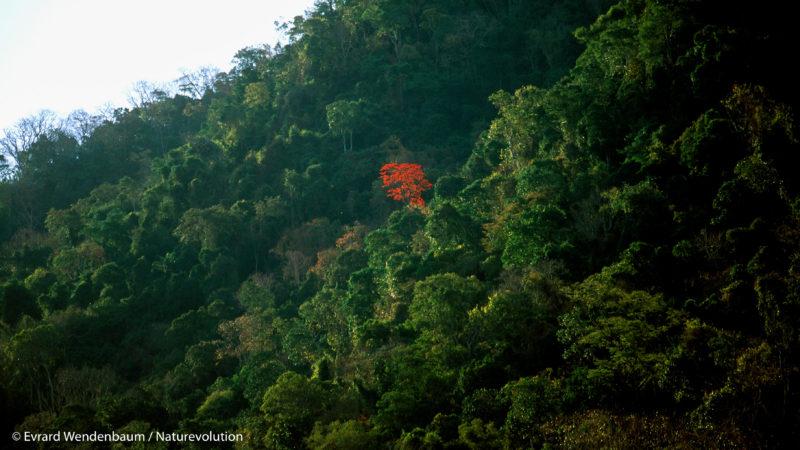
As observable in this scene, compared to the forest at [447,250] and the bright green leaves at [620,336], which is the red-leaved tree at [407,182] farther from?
the bright green leaves at [620,336]

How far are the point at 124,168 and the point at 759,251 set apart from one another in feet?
192

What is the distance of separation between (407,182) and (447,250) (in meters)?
14.8

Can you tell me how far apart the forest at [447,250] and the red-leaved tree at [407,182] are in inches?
9.0

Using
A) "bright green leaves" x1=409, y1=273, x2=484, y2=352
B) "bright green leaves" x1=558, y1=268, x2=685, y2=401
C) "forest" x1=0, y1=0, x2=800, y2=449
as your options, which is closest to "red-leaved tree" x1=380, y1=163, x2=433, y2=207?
"forest" x1=0, y1=0, x2=800, y2=449

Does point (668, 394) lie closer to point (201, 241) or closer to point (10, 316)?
point (201, 241)

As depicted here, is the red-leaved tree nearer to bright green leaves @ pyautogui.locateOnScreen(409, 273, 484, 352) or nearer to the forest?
the forest

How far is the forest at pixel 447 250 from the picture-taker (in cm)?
1582

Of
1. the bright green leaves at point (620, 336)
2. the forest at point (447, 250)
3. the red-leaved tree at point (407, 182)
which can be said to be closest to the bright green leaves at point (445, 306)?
the forest at point (447, 250)

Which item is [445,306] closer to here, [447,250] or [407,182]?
[447,250]

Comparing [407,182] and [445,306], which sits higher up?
[407,182]

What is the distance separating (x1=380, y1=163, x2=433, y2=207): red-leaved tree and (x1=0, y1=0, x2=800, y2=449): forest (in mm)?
229

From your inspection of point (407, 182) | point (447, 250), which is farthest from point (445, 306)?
point (407, 182)

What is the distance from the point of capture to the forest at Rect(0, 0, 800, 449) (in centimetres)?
1582

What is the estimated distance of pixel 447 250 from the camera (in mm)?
27438
